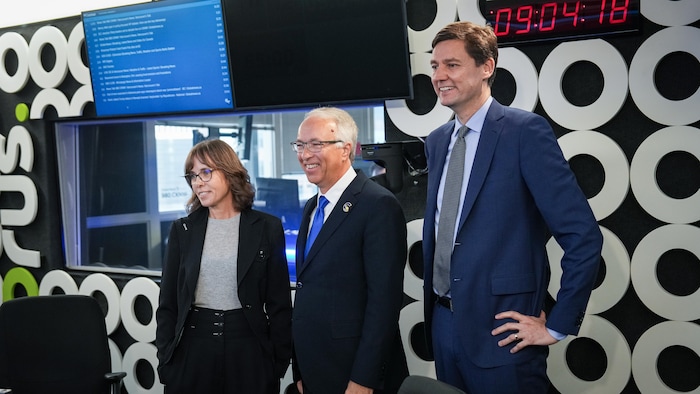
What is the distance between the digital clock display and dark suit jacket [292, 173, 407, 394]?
3.71ft

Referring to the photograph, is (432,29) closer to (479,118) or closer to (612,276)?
(479,118)

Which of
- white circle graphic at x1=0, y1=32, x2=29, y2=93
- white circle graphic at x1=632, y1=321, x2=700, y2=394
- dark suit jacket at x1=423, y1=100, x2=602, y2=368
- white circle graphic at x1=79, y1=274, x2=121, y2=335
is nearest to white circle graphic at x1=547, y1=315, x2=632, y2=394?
white circle graphic at x1=632, y1=321, x2=700, y2=394

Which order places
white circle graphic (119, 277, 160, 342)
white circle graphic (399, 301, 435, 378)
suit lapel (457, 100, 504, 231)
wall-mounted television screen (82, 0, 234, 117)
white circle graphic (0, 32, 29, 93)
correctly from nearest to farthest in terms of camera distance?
suit lapel (457, 100, 504, 231), white circle graphic (399, 301, 435, 378), wall-mounted television screen (82, 0, 234, 117), white circle graphic (119, 277, 160, 342), white circle graphic (0, 32, 29, 93)

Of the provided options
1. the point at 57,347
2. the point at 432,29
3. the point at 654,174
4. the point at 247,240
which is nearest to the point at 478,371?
the point at 247,240

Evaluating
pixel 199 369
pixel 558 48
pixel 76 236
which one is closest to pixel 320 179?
pixel 199 369

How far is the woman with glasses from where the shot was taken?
2902 millimetres

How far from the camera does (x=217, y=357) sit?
9.46 ft

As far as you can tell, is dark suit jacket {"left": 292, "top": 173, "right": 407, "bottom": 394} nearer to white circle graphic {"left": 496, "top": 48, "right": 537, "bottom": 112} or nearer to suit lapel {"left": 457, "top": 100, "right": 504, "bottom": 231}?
suit lapel {"left": 457, "top": 100, "right": 504, "bottom": 231}

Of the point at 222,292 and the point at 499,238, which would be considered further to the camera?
the point at 222,292

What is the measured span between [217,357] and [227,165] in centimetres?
80

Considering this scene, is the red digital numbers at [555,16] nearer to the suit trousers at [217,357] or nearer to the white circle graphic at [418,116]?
the white circle graphic at [418,116]

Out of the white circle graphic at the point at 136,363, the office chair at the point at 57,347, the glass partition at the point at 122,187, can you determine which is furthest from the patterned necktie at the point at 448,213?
the white circle graphic at the point at 136,363

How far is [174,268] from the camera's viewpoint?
302 cm

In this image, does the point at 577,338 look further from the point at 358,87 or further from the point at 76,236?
the point at 76,236
